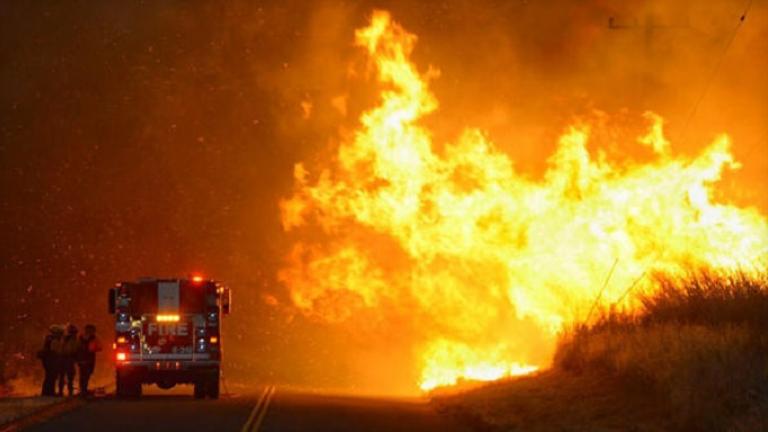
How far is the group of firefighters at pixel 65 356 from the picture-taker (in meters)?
31.8

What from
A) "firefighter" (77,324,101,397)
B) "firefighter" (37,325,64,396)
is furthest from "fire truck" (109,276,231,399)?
"firefighter" (37,325,64,396)

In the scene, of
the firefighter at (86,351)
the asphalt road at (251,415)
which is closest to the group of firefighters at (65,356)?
the firefighter at (86,351)

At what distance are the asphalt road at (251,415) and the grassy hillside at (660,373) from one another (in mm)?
1268

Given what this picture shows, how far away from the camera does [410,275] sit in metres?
45.3

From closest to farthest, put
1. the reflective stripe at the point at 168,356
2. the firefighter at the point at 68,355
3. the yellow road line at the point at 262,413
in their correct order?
1. the yellow road line at the point at 262,413
2. the reflective stripe at the point at 168,356
3. the firefighter at the point at 68,355

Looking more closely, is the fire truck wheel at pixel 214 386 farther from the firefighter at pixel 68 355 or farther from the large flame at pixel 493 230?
the large flame at pixel 493 230

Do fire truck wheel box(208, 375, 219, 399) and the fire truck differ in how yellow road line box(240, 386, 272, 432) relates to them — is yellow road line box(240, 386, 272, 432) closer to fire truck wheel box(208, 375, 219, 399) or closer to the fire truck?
fire truck wheel box(208, 375, 219, 399)

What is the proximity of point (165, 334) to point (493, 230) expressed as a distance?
1004 cm

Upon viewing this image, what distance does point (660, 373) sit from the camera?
21.1m

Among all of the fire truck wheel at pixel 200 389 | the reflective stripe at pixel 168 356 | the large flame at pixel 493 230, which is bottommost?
the fire truck wheel at pixel 200 389

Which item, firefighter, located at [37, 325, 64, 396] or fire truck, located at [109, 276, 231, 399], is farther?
firefighter, located at [37, 325, 64, 396]

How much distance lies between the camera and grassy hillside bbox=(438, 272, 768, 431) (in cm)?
1898

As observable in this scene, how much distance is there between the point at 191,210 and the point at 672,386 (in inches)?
2024

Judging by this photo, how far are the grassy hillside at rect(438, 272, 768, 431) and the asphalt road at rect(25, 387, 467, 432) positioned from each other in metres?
1.27
